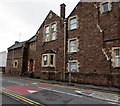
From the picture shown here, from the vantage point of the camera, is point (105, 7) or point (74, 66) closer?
point (105, 7)

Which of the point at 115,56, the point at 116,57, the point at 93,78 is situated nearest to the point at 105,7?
the point at 115,56

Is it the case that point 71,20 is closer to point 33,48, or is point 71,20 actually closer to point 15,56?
point 33,48

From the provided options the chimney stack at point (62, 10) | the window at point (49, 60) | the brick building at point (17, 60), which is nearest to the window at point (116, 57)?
the window at point (49, 60)

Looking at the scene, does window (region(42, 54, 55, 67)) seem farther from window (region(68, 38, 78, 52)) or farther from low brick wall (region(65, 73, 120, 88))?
low brick wall (region(65, 73, 120, 88))

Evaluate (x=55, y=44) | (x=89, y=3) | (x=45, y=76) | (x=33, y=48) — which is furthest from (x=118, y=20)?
(x=33, y=48)

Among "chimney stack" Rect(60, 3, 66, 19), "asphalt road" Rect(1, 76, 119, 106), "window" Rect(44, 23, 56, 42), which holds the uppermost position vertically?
"chimney stack" Rect(60, 3, 66, 19)

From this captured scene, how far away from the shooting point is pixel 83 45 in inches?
524

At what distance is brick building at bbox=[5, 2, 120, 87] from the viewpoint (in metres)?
11.1

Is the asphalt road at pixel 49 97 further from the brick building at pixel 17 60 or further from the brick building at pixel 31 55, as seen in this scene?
the brick building at pixel 17 60

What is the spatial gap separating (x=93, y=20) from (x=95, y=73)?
21.9ft

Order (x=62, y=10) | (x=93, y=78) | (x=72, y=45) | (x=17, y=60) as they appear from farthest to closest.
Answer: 1. (x=17, y=60)
2. (x=62, y=10)
3. (x=72, y=45)
4. (x=93, y=78)

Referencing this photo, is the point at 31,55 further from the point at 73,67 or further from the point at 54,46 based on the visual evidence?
the point at 73,67

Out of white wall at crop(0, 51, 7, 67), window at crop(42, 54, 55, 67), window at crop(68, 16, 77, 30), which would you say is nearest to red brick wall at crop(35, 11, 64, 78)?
window at crop(42, 54, 55, 67)

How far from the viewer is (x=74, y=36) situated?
14422mm
